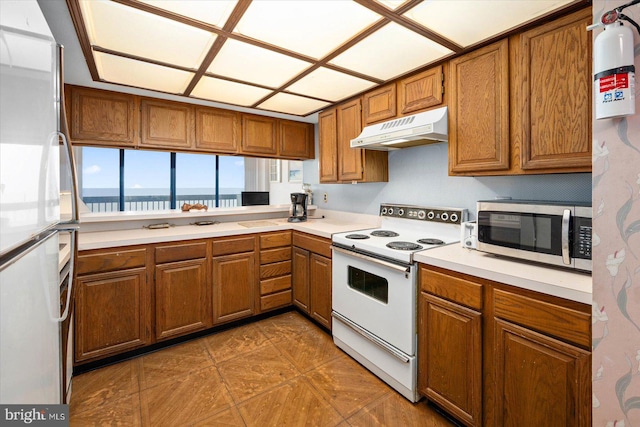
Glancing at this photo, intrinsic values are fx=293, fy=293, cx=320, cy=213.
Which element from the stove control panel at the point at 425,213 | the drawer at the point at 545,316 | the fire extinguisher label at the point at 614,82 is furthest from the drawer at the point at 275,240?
the fire extinguisher label at the point at 614,82

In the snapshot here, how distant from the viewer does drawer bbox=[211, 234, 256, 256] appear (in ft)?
8.61

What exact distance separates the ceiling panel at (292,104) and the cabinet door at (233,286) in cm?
152

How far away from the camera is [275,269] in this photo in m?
2.97

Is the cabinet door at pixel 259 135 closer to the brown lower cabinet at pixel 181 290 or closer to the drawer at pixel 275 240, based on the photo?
the drawer at pixel 275 240

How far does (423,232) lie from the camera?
2.46 meters

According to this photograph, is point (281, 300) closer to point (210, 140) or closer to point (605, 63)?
point (210, 140)

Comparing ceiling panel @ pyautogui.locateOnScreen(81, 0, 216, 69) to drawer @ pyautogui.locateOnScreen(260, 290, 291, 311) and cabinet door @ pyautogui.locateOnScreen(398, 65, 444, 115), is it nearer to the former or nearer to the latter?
cabinet door @ pyautogui.locateOnScreen(398, 65, 444, 115)

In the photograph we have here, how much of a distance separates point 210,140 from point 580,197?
306 centimetres

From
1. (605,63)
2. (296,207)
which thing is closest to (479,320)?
(605,63)

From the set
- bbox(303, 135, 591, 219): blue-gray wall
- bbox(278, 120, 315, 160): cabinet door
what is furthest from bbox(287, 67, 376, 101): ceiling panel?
bbox(278, 120, 315, 160): cabinet door

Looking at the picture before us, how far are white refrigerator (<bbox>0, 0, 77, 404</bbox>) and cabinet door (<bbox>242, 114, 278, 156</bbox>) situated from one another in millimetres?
2327

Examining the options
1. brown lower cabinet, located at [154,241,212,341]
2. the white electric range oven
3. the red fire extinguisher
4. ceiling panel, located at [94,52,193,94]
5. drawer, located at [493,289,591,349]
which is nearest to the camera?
the red fire extinguisher

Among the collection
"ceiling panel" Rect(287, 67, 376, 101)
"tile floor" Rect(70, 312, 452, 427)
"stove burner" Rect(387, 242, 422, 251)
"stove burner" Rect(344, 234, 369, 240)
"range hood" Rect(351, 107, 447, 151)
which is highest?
"ceiling panel" Rect(287, 67, 376, 101)

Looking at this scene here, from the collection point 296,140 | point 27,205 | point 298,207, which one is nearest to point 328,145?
point 296,140
